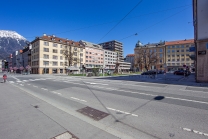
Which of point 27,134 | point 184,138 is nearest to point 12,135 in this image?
point 27,134

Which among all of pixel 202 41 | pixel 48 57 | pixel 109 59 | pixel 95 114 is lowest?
pixel 95 114

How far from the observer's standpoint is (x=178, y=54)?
7688 centimetres

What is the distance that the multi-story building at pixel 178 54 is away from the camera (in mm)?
74250

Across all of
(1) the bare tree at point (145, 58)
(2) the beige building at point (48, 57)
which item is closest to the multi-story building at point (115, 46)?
(1) the bare tree at point (145, 58)

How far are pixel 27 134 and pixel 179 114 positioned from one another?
5168 millimetres

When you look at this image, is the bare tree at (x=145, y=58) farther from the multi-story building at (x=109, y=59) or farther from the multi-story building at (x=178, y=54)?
the multi-story building at (x=109, y=59)

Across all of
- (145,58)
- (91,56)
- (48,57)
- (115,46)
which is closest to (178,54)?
(115,46)

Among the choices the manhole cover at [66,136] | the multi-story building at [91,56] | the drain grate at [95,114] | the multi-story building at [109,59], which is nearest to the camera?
the manhole cover at [66,136]

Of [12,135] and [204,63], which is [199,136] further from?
[204,63]

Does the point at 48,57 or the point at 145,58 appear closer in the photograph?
the point at 145,58

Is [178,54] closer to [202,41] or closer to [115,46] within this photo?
[115,46]

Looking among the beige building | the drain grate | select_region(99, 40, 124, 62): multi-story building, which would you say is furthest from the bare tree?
select_region(99, 40, 124, 62): multi-story building

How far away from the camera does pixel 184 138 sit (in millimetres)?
2820

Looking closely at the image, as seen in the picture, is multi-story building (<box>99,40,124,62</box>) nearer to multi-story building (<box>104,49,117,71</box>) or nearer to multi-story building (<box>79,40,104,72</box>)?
multi-story building (<box>104,49,117,71</box>)
